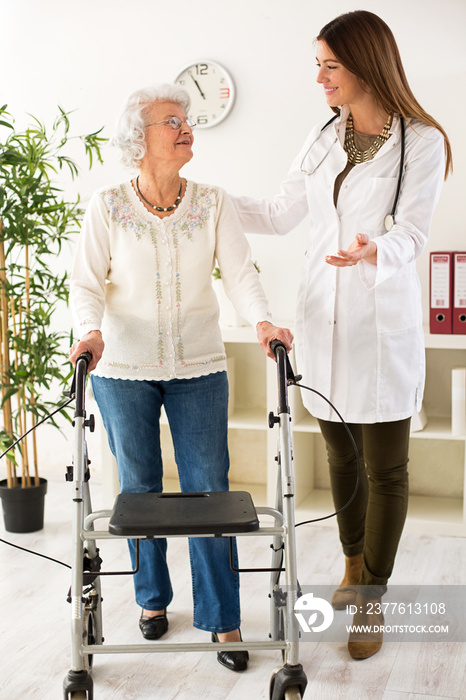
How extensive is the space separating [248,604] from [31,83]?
276 centimetres

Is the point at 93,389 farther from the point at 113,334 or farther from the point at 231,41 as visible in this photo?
the point at 231,41

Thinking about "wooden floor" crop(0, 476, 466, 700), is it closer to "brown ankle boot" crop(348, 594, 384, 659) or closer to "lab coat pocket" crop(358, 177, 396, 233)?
"brown ankle boot" crop(348, 594, 384, 659)

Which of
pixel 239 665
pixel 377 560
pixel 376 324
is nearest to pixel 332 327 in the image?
pixel 376 324

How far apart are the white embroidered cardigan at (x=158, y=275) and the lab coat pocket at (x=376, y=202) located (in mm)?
341

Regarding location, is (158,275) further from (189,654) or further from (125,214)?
(189,654)

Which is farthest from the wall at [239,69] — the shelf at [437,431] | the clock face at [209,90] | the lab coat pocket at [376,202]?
the lab coat pocket at [376,202]

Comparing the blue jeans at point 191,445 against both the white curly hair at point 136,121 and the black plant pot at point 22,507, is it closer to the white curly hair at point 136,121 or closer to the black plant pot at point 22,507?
the white curly hair at point 136,121

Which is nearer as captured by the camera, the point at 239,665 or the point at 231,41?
the point at 239,665

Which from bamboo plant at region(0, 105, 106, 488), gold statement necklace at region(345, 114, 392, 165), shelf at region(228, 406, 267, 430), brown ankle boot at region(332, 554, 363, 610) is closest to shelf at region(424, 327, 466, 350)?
shelf at region(228, 406, 267, 430)

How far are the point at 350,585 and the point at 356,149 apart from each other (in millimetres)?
1332

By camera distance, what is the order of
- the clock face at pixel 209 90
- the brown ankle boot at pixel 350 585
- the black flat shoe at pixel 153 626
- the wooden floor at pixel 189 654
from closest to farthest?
the wooden floor at pixel 189 654, the black flat shoe at pixel 153 626, the brown ankle boot at pixel 350 585, the clock face at pixel 209 90

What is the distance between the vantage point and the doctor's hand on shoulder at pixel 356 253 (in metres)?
1.90

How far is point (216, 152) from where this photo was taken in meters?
3.65

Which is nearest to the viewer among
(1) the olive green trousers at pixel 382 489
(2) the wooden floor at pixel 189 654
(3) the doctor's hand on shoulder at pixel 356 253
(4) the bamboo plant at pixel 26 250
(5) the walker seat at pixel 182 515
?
(5) the walker seat at pixel 182 515
